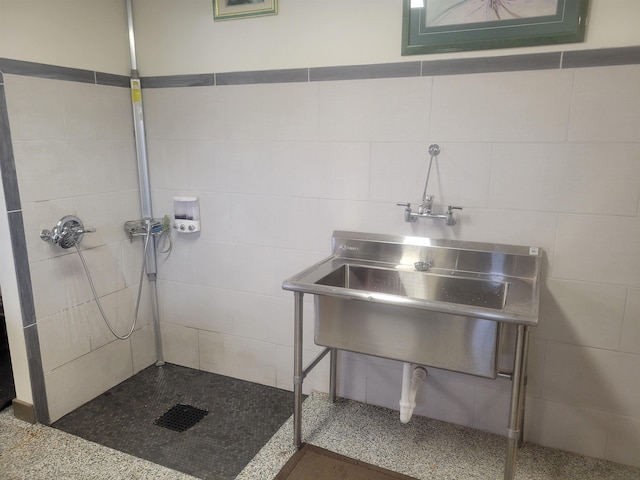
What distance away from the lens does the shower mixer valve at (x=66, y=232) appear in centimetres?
198

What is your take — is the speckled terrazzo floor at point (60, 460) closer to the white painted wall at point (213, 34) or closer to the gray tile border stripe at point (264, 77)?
the white painted wall at point (213, 34)

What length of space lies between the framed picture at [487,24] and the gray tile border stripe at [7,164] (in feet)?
5.20

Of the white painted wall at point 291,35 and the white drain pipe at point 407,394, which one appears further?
the white drain pipe at point 407,394

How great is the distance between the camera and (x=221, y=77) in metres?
2.17

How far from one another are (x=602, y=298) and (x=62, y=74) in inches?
94.2

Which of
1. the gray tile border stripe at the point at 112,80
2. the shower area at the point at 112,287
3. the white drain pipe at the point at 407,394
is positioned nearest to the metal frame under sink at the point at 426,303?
the white drain pipe at the point at 407,394

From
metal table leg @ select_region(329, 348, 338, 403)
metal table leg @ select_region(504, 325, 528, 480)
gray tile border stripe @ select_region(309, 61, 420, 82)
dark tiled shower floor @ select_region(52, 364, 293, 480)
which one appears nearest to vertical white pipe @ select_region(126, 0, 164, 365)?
dark tiled shower floor @ select_region(52, 364, 293, 480)

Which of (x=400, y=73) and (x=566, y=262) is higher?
(x=400, y=73)

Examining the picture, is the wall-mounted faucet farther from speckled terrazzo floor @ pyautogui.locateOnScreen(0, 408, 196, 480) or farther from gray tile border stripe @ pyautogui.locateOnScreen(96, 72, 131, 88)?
gray tile border stripe @ pyautogui.locateOnScreen(96, 72, 131, 88)

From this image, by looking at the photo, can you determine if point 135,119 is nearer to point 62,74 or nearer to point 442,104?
point 62,74

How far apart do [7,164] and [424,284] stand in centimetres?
173

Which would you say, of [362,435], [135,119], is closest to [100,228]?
[135,119]

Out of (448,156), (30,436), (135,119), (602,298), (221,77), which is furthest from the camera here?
(135,119)

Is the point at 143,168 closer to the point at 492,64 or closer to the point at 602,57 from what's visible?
the point at 492,64
